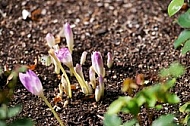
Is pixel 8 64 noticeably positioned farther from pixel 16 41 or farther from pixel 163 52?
pixel 163 52

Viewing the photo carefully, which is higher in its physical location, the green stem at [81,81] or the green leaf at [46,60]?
the green leaf at [46,60]

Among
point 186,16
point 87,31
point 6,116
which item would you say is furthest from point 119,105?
point 87,31

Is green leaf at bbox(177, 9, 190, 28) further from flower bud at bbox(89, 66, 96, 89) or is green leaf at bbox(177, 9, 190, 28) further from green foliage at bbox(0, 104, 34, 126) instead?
green foliage at bbox(0, 104, 34, 126)

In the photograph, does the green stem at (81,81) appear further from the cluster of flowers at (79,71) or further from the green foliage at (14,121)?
the green foliage at (14,121)

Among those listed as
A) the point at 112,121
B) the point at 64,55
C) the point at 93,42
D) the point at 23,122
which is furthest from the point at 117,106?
the point at 93,42

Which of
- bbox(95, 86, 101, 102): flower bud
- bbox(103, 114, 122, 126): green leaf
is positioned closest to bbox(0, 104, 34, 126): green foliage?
bbox(103, 114, 122, 126): green leaf

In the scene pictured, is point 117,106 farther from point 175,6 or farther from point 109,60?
point 109,60

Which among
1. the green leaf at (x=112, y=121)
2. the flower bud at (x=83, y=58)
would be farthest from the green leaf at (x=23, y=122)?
the flower bud at (x=83, y=58)
